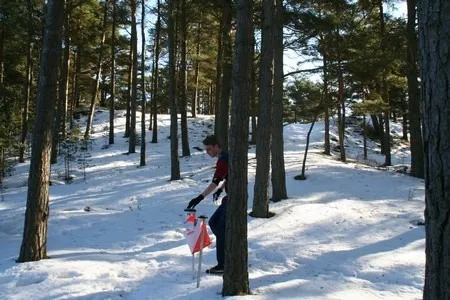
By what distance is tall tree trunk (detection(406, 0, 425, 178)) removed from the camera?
15953 mm

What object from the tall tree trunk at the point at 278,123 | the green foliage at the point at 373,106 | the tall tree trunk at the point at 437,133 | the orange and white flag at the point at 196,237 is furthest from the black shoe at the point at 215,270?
the green foliage at the point at 373,106

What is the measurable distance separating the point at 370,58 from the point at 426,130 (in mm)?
14424

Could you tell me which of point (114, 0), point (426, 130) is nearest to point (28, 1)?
point (114, 0)

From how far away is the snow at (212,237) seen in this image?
578 cm

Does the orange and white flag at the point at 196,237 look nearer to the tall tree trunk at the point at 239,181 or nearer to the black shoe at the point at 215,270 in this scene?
the tall tree trunk at the point at 239,181

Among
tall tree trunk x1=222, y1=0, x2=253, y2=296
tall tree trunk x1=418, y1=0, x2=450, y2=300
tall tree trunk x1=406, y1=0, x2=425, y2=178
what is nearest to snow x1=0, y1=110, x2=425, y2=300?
tall tree trunk x1=222, y1=0, x2=253, y2=296

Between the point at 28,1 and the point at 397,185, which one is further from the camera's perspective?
the point at 28,1

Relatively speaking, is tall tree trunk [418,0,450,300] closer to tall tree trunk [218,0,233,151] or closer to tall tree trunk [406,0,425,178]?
tall tree trunk [218,0,233,151]

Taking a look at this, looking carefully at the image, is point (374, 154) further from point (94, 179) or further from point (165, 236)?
point (165, 236)

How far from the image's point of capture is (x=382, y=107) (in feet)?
65.9

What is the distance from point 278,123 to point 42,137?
22.9 feet

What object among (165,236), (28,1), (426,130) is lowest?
(165,236)

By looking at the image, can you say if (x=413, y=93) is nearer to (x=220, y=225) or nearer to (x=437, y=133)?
(x=220, y=225)

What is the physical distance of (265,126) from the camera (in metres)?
10.1
